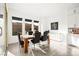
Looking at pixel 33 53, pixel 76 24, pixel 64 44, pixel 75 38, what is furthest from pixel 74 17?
pixel 33 53

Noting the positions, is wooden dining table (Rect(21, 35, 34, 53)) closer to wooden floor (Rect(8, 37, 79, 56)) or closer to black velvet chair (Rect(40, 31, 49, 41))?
wooden floor (Rect(8, 37, 79, 56))

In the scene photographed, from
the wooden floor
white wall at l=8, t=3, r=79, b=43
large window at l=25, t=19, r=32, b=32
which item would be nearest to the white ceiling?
white wall at l=8, t=3, r=79, b=43

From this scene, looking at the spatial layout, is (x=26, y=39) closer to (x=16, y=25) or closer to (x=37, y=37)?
(x=37, y=37)

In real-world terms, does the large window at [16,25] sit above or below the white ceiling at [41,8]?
below

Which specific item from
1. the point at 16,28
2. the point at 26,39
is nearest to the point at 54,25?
the point at 26,39

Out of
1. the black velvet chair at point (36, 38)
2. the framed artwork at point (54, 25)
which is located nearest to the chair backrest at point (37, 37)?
the black velvet chair at point (36, 38)

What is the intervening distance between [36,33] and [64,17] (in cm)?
64

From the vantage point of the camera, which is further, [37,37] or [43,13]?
[37,37]

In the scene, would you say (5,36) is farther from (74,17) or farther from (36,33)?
(74,17)

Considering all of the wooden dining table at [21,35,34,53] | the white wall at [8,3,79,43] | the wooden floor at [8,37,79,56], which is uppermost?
the white wall at [8,3,79,43]

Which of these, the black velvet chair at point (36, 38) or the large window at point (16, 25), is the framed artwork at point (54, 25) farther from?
the large window at point (16, 25)

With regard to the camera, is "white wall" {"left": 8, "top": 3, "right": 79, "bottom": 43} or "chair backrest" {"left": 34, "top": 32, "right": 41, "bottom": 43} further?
"chair backrest" {"left": 34, "top": 32, "right": 41, "bottom": 43}

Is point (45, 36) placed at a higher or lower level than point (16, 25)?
lower

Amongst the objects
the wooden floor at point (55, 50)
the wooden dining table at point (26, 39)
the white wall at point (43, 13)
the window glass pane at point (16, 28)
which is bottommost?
the wooden floor at point (55, 50)
